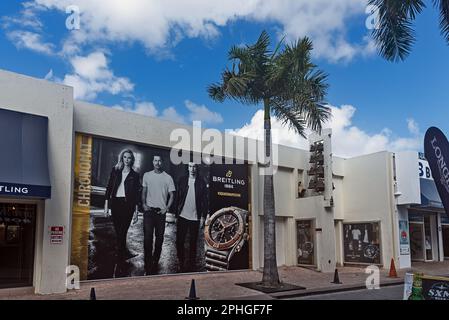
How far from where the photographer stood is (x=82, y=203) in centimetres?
1525

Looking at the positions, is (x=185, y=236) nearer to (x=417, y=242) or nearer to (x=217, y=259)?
(x=217, y=259)

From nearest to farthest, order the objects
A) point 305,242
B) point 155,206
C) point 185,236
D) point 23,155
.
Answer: point 23,155, point 155,206, point 185,236, point 305,242

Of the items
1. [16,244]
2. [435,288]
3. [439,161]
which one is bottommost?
[435,288]

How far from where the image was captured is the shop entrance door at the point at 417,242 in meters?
26.1

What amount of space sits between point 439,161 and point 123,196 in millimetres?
10797

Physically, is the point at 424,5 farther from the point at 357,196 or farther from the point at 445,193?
the point at 357,196

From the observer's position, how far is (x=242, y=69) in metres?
16.0

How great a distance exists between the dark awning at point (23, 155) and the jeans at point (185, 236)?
624 cm

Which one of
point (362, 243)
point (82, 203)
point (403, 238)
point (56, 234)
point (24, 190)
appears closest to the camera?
point (24, 190)

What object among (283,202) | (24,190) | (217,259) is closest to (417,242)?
(283,202)

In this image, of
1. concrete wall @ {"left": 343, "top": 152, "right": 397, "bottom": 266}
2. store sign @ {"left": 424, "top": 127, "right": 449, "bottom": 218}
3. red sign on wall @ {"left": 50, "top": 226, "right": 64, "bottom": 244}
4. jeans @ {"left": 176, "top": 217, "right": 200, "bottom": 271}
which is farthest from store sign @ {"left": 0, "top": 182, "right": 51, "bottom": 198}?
concrete wall @ {"left": 343, "top": 152, "right": 397, "bottom": 266}

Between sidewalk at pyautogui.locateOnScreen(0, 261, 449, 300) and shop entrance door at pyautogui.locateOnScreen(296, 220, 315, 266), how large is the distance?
2.56 ft

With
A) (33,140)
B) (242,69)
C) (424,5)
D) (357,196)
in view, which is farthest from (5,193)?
(357,196)
